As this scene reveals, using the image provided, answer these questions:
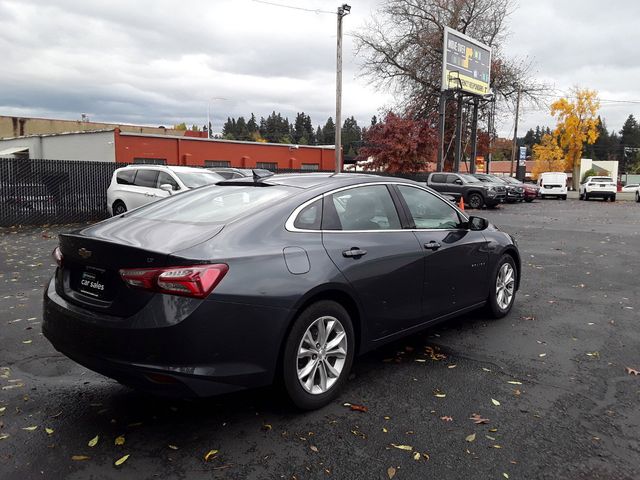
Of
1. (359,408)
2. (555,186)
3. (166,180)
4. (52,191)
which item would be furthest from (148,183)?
(555,186)

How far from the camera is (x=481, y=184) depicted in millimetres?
24984

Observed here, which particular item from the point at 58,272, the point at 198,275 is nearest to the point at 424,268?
the point at 198,275

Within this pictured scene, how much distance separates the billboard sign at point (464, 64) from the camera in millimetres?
27781

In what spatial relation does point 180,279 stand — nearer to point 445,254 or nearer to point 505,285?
point 445,254

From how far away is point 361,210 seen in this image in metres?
4.08

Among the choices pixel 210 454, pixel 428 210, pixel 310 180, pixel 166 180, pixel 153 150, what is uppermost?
pixel 153 150

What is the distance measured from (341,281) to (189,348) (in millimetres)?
1150

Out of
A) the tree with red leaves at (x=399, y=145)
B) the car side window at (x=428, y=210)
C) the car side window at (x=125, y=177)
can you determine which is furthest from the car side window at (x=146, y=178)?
the tree with red leaves at (x=399, y=145)

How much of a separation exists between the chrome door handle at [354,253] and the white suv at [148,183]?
9537 mm

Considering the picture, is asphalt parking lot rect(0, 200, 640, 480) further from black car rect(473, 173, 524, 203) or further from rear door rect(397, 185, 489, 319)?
black car rect(473, 173, 524, 203)

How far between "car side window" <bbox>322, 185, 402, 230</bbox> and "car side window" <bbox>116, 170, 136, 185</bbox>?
40.5 ft

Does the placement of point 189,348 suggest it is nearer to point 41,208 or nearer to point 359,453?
point 359,453

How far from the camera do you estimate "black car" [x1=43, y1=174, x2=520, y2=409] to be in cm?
288

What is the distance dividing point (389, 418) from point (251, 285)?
130 cm
